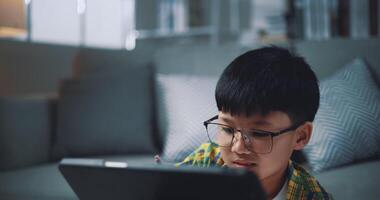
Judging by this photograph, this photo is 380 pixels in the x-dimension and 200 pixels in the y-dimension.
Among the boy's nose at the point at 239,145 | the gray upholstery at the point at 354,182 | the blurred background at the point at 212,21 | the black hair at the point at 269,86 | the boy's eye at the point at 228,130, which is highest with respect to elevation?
the blurred background at the point at 212,21

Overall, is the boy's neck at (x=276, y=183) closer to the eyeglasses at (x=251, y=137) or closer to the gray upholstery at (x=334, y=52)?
the eyeglasses at (x=251, y=137)

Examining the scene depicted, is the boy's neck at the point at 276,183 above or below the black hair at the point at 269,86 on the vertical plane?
below

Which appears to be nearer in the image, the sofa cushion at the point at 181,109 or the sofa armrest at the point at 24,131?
A: the sofa cushion at the point at 181,109

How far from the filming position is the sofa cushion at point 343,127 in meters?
1.17

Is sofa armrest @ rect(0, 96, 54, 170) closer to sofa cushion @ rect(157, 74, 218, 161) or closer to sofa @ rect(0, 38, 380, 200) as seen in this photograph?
sofa @ rect(0, 38, 380, 200)

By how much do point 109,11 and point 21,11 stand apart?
1550 millimetres

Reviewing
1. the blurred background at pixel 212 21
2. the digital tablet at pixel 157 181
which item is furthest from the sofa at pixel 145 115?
the blurred background at pixel 212 21

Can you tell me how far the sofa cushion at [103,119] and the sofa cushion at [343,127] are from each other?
619 mm

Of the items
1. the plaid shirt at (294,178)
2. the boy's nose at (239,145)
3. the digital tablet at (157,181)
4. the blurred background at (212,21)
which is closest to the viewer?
the digital tablet at (157,181)

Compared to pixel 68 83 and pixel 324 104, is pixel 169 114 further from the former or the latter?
pixel 324 104

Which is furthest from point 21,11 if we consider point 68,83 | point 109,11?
point 109,11

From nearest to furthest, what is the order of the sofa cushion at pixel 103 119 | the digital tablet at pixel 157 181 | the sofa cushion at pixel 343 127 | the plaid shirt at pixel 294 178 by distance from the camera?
the digital tablet at pixel 157 181 → the plaid shirt at pixel 294 178 → the sofa cushion at pixel 343 127 → the sofa cushion at pixel 103 119

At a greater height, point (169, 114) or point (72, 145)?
point (169, 114)

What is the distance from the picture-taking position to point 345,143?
1206mm
